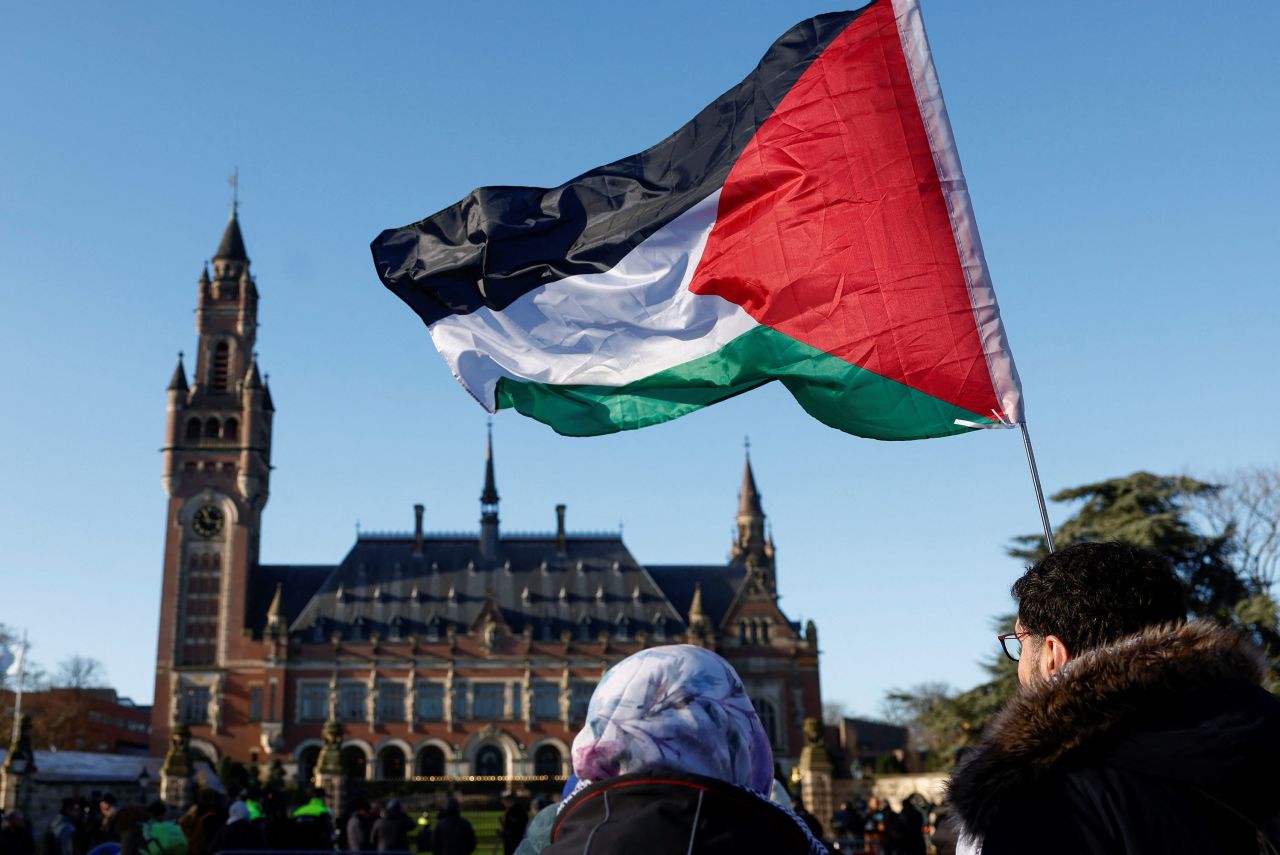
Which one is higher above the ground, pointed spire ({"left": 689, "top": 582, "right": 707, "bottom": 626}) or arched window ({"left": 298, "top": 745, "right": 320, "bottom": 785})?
pointed spire ({"left": 689, "top": 582, "right": 707, "bottom": 626})

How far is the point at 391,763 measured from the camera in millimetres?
64938

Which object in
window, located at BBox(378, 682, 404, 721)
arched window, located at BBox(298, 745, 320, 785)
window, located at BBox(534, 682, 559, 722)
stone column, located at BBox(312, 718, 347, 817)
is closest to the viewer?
stone column, located at BBox(312, 718, 347, 817)

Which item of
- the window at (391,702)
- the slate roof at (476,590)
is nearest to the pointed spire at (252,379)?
the slate roof at (476,590)

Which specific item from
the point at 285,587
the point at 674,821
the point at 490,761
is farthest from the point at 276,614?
the point at 674,821

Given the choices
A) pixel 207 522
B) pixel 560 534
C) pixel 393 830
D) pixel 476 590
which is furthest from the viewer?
pixel 560 534

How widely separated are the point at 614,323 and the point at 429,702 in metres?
60.4

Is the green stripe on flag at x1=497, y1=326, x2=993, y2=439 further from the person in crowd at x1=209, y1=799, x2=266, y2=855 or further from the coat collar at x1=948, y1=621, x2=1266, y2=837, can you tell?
the person in crowd at x1=209, y1=799, x2=266, y2=855

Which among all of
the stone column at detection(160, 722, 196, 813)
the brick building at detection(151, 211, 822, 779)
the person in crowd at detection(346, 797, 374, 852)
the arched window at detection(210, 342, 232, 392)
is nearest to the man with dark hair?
the person in crowd at detection(346, 797, 374, 852)

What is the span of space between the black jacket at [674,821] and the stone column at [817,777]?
2898 cm

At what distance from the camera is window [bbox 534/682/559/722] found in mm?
65875

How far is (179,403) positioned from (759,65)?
65848 mm

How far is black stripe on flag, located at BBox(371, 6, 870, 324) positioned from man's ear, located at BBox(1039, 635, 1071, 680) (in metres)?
5.51

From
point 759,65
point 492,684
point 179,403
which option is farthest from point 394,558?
point 759,65

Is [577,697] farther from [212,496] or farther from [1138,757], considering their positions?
[1138,757]
